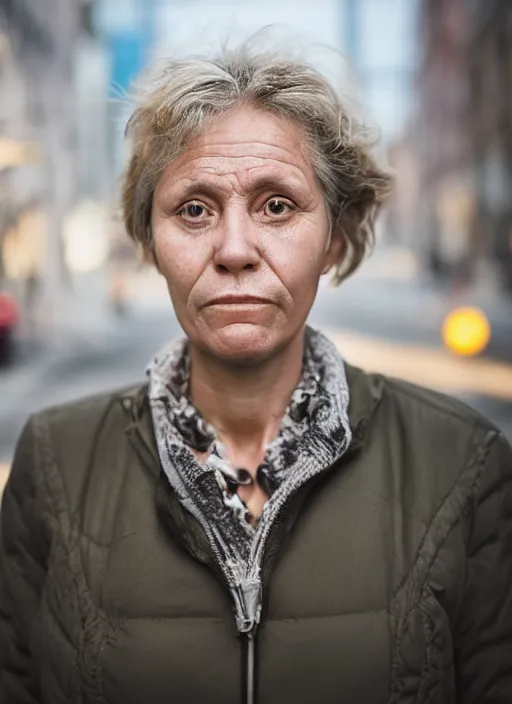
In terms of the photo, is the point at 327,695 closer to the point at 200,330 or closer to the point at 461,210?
the point at 200,330

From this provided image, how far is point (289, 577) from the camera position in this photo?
974mm

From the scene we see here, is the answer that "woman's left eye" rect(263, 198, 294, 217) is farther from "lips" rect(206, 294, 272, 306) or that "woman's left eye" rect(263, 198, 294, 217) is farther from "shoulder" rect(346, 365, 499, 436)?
"shoulder" rect(346, 365, 499, 436)

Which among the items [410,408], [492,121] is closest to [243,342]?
[410,408]

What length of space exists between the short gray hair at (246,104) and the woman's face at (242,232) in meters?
0.02

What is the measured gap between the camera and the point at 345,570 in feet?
3.22

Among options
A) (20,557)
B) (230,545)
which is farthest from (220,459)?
(20,557)

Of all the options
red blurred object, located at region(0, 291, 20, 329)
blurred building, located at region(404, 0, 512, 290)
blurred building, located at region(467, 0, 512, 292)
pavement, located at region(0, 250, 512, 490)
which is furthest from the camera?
blurred building, located at region(467, 0, 512, 292)

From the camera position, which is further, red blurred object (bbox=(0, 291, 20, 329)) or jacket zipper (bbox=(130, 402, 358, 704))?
red blurred object (bbox=(0, 291, 20, 329))

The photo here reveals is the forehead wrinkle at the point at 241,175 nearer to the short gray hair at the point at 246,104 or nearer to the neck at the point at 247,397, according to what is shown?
the short gray hair at the point at 246,104

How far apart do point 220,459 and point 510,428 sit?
1517 millimetres

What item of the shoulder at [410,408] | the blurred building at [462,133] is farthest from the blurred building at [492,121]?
the shoulder at [410,408]

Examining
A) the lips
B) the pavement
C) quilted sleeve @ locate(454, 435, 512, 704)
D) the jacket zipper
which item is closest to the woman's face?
the lips

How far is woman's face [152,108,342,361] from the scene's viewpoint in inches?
38.4

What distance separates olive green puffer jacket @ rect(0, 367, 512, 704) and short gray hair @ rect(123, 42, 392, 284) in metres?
0.30
